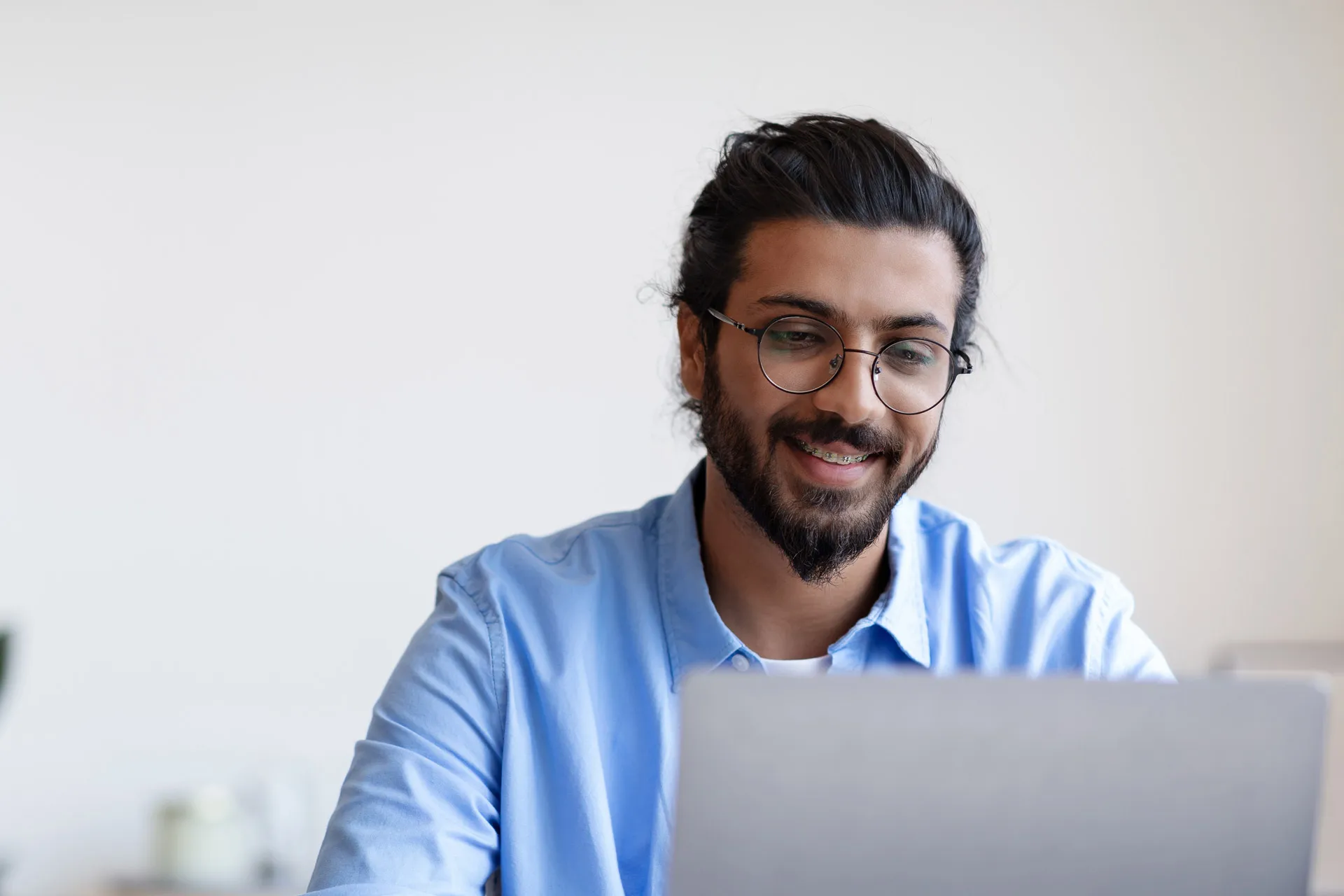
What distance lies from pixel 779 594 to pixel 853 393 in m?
0.27

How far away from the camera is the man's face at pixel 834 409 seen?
1486 millimetres

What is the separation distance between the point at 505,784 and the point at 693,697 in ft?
2.30

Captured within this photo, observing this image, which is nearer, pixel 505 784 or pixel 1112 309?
pixel 505 784

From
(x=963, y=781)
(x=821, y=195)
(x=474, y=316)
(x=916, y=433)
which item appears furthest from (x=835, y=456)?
(x=474, y=316)

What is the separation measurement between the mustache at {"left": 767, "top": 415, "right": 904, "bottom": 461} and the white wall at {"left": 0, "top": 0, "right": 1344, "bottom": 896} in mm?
1228

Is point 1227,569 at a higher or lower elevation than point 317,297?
lower

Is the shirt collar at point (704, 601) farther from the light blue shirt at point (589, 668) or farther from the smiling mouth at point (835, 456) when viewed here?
the smiling mouth at point (835, 456)

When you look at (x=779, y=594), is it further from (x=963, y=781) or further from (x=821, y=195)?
(x=963, y=781)

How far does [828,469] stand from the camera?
150 cm

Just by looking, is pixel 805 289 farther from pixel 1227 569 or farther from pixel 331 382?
pixel 1227 569

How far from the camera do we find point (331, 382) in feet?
8.81

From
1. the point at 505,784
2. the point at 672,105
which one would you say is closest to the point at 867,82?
the point at 672,105

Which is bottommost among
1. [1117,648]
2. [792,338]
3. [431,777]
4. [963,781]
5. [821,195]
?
[431,777]

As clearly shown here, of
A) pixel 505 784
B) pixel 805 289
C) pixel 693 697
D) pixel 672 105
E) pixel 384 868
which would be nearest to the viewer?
pixel 693 697
